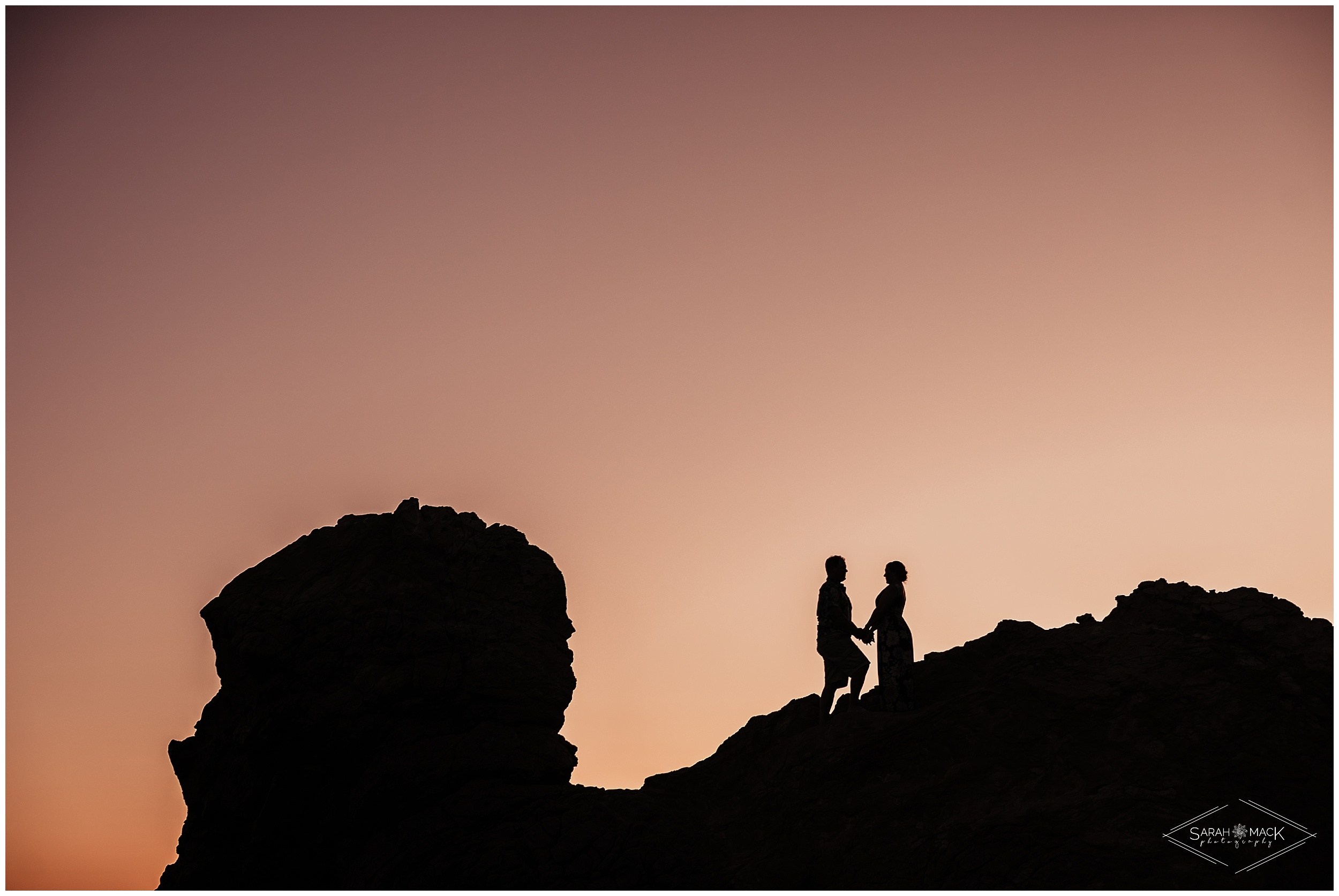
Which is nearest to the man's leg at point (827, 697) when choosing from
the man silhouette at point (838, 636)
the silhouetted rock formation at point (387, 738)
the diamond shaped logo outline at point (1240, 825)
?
the man silhouette at point (838, 636)

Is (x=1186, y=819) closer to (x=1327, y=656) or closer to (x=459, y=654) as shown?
(x=1327, y=656)

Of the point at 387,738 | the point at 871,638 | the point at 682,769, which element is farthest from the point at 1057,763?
the point at 387,738

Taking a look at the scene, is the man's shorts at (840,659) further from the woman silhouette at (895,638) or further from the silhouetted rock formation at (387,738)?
the silhouetted rock formation at (387,738)

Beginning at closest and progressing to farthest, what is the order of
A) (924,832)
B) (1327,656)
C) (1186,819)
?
(1186,819) → (924,832) → (1327,656)

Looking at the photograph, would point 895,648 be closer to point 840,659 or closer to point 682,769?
point 840,659

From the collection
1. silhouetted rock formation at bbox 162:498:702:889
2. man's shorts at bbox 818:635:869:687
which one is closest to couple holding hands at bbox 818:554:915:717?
man's shorts at bbox 818:635:869:687

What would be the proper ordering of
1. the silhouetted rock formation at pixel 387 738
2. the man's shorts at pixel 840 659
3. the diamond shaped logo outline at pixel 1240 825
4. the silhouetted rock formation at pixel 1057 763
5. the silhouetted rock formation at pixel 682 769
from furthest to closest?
the man's shorts at pixel 840 659, the silhouetted rock formation at pixel 387 738, the silhouetted rock formation at pixel 682 769, the silhouetted rock formation at pixel 1057 763, the diamond shaped logo outline at pixel 1240 825

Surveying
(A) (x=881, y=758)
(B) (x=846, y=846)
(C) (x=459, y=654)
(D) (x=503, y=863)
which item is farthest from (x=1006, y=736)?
(C) (x=459, y=654)

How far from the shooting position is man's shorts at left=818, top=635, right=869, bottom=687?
2223 centimetres

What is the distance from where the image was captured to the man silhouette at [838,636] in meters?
22.3

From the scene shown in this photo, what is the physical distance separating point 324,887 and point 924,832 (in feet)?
41.0

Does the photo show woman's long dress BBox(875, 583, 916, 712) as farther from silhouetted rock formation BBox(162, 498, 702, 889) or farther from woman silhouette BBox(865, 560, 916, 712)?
silhouetted rock formation BBox(162, 498, 702, 889)

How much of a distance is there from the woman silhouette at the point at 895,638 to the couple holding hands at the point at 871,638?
12mm

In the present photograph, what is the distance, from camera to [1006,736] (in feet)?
69.2
